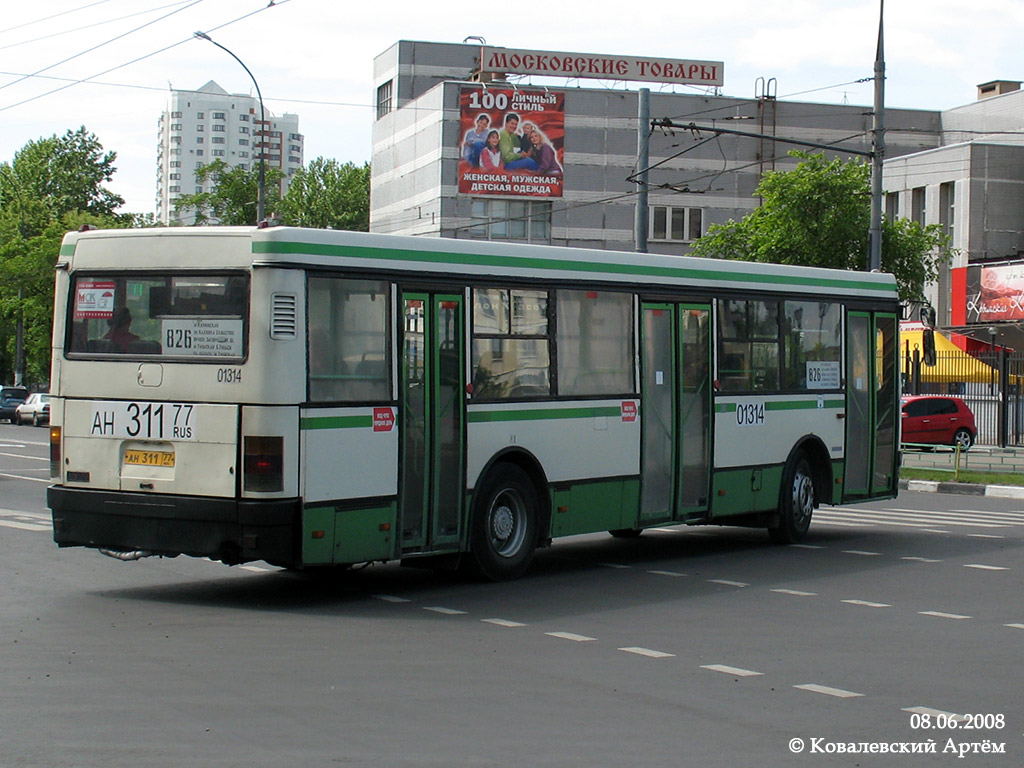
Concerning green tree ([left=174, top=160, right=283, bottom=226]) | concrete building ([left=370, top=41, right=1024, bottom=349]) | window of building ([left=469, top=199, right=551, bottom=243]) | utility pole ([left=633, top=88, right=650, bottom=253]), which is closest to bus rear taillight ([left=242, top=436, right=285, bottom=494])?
utility pole ([left=633, top=88, right=650, bottom=253])

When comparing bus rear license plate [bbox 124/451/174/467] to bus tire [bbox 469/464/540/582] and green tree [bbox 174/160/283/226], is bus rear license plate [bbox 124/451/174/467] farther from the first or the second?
green tree [bbox 174/160/283/226]

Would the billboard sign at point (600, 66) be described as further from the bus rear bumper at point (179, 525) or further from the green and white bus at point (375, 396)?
the bus rear bumper at point (179, 525)

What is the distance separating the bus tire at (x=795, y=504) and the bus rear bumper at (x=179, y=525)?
22.1 ft

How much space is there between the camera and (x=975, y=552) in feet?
49.8

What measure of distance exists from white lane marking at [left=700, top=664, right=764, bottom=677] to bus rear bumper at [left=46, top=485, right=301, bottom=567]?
10.9 feet

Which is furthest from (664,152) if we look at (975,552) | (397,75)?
(975,552)

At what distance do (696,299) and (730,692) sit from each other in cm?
706

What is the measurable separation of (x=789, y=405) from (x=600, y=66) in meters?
57.0

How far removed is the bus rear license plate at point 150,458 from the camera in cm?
1092

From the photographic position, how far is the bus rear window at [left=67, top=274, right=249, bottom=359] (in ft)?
35.3

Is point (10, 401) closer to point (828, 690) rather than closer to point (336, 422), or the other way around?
point (336, 422)

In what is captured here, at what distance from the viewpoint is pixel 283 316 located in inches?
418

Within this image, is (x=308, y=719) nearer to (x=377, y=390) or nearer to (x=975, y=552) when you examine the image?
(x=377, y=390)

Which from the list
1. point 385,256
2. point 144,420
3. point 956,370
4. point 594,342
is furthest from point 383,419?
point 956,370
